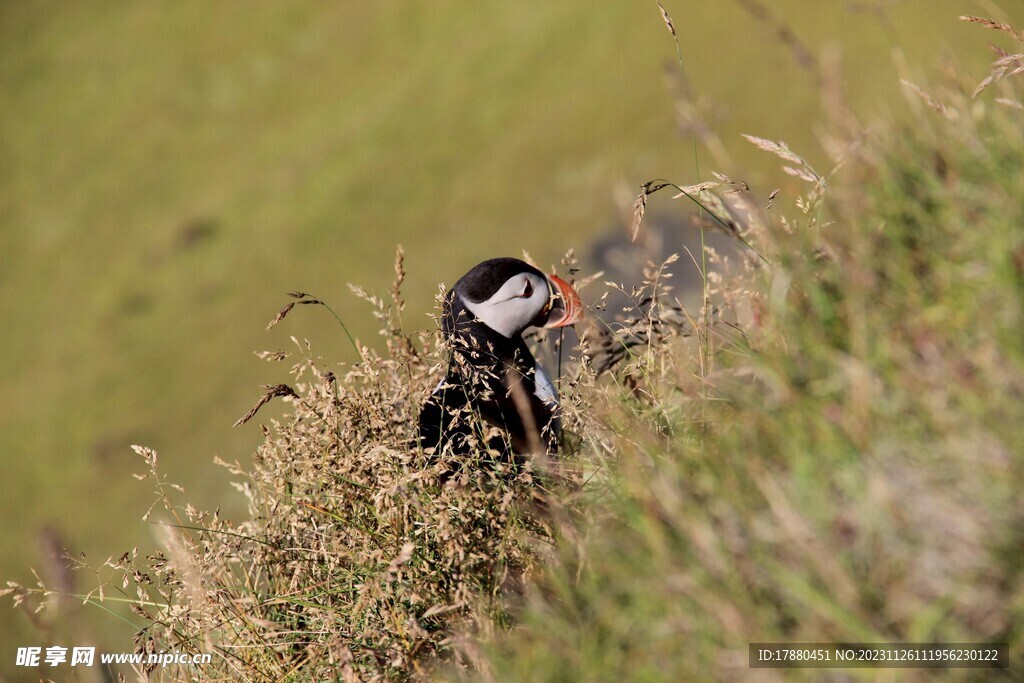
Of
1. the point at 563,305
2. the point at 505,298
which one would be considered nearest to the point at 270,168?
the point at 505,298

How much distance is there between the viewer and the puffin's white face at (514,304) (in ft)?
11.6

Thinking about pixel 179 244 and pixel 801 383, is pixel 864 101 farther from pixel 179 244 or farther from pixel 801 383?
pixel 179 244

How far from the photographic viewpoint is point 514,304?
3539 mm

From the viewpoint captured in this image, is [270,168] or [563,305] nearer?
[563,305]

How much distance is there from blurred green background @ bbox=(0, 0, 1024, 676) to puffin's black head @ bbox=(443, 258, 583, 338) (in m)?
6.41

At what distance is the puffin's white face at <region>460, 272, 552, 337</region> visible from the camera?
352 cm

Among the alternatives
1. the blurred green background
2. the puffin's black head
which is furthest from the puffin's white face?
the blurred green background

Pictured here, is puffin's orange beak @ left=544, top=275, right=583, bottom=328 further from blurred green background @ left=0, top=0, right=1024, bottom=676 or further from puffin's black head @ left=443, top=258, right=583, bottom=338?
blurred green background @ left=0, top=0, right=1024, bottom=676

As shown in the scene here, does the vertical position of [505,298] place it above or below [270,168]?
below

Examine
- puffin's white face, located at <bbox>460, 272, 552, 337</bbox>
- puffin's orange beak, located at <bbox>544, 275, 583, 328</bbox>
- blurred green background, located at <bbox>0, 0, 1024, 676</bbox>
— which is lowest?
puffin's orange beak, located at <bbox>544, 275, 583, 328</bbox>

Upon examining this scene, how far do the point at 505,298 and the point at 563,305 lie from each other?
226 millimetres

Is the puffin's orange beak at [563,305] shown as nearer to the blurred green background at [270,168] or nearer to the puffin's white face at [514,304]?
the puffin's white face at [514,304]

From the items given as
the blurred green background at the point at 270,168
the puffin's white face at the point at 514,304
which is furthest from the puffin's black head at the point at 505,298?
the blurred green background at the point at 270,168

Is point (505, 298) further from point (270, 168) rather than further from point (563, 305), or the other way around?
point (270, 168)
